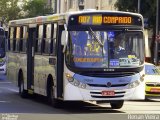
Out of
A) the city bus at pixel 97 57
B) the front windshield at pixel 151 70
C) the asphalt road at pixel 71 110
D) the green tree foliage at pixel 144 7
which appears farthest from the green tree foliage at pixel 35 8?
the city bus at pixel 97 57

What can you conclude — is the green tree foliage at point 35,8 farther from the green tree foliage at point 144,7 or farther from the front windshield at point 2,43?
the front windshield at point 2,43

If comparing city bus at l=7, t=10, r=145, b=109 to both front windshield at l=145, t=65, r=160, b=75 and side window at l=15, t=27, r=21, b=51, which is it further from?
front windshield at l=145, t=65, r=160, b=75

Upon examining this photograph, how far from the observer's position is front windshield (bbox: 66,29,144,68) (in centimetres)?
1881

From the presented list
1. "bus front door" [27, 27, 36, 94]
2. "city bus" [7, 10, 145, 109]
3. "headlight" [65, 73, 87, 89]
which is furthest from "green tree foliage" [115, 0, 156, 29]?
"headlight" [65, 73, 87, 89]

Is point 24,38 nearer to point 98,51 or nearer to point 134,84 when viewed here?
point 98,51

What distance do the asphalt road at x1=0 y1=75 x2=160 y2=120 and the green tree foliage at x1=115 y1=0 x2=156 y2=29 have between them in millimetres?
32045

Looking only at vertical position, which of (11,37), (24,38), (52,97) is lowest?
(52,97)

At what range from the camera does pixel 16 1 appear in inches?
3634

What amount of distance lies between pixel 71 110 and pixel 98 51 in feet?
7.68

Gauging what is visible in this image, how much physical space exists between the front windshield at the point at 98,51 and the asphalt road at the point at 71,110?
149cm

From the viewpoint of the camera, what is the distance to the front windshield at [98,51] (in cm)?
1881

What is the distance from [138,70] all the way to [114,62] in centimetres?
82

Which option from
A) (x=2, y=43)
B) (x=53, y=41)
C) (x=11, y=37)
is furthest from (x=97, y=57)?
(x=2, y=43)

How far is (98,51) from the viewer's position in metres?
18.9
